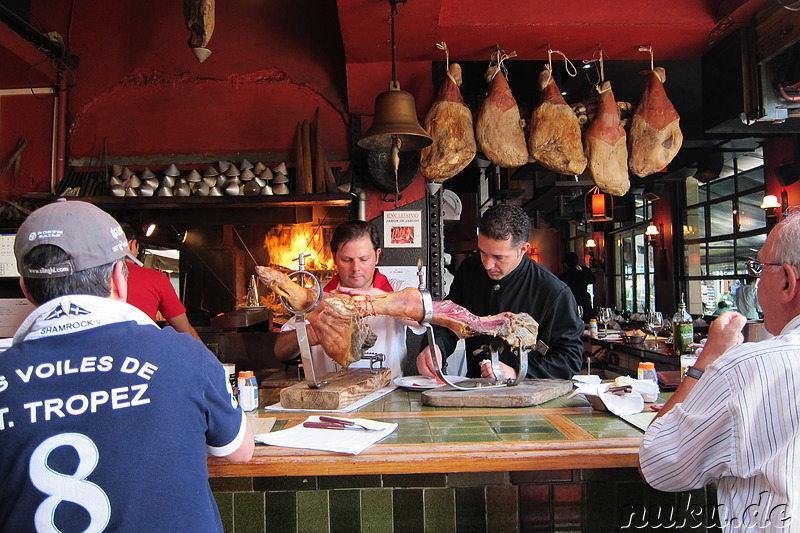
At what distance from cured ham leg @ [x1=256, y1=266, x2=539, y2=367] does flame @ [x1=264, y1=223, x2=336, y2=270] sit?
16.0 ft

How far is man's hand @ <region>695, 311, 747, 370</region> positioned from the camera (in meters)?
1.96

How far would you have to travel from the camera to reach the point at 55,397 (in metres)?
1.24

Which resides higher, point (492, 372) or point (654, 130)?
point (654, 130)

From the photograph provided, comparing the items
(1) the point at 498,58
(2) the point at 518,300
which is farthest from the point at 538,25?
(2) the point at 518,300

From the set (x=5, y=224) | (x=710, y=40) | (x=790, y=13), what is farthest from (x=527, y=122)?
(x=5, y=224)

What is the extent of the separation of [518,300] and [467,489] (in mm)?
1725

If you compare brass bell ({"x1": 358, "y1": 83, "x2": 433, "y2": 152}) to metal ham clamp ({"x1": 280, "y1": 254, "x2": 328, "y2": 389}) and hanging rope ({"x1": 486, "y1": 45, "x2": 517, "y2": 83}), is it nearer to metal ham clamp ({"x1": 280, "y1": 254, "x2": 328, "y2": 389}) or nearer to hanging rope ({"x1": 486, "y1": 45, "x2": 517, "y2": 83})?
hanging rope ({"x1": 486, "y1": 45, "x2": 517, "y2": 83})

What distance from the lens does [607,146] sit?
4312 millimetres

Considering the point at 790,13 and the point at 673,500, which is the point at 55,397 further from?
the point at 790,13

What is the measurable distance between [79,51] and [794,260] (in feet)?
18.0

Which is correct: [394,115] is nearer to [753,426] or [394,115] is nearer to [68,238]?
[68,238]

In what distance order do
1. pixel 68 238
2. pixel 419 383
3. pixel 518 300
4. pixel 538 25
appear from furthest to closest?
pixel 538 25
pixel 518 300
pixel 419 383
pixel 68 238

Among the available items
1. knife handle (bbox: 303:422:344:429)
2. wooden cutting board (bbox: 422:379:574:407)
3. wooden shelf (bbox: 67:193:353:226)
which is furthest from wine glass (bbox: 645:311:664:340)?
knife handle (bbox: 303:422:344:429)

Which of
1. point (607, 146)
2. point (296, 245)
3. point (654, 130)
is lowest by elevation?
point (296, 245)
